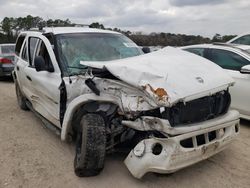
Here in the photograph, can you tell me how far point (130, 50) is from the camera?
521 cm

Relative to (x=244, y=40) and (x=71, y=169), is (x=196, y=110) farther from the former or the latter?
(x=244, y=40)

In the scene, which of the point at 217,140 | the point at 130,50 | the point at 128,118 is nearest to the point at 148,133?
the point at 128,118

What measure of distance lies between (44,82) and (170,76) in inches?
87.7

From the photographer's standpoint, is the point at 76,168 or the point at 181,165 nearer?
the point at 181,165

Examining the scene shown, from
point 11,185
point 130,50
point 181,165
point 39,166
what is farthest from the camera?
point 130,50

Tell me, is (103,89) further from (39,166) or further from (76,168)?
(39,166)

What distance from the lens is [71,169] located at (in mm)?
4016

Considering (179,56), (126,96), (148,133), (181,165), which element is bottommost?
(181,165)

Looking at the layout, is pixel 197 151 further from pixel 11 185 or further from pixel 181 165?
pixel 11 185

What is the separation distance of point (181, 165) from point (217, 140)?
0.63 m

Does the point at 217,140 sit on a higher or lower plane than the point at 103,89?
lower

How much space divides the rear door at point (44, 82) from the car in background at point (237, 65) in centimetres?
337

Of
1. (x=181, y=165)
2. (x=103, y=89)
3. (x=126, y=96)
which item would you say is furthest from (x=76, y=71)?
(x=181, y=165)

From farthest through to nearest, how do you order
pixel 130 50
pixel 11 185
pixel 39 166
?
pixel 130 50, pixel 39 166, pixel 11 185
